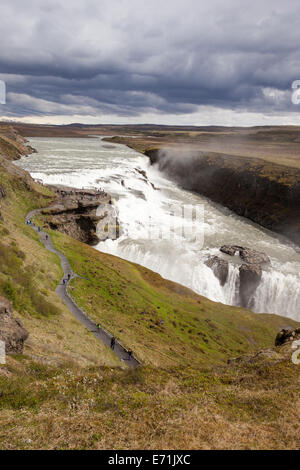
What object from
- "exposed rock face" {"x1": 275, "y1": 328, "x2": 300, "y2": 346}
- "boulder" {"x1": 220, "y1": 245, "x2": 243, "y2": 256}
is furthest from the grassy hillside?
"boulder" {"x1": 220, "y1": 245, "x2": 243, "y2": 256}

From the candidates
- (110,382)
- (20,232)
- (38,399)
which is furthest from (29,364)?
(20,232)

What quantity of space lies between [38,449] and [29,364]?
5.01m

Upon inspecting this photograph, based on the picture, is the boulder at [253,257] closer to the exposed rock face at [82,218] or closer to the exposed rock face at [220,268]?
the exposed rock face at [220,268]

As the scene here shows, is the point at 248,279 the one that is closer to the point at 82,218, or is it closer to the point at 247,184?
the point at 82,218

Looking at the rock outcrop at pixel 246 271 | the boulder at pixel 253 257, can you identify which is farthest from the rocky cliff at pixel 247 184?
the rock outcrop at pixel 246 271

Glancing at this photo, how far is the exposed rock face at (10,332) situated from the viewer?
11469mm

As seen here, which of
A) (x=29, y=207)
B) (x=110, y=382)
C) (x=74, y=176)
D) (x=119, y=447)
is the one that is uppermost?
(x=74, y=176)

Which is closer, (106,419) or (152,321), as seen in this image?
(106,419)

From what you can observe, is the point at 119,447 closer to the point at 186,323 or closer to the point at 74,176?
the point at 186,323

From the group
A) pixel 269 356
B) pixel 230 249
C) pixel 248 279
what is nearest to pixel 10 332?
pixel 269 356

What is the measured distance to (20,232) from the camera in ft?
100

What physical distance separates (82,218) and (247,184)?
51385 mm

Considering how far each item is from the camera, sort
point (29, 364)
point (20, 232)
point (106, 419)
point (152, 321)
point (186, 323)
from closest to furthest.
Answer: point (106, 419), point (29, 364), point (152, 321), point (186, 323), point (20, 232)
